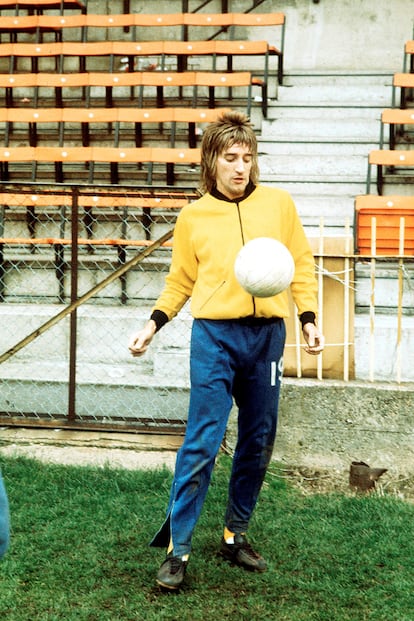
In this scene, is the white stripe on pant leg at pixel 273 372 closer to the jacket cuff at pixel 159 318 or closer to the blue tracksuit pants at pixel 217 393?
the blue tracksuit pants at pixel 217 393

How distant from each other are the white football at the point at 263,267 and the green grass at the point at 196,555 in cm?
123

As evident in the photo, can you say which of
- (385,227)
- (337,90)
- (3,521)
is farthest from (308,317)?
(337,90)

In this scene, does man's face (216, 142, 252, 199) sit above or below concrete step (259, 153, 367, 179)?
below

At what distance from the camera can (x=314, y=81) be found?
1070cm

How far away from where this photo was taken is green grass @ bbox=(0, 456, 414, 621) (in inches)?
125

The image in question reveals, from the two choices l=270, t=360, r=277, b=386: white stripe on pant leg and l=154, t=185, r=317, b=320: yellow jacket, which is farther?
l=270, t=360, r=277, b=386: white stripe on pant leg


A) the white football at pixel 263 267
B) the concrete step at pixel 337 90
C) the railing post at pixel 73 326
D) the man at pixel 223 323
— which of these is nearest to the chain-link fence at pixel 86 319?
the railing post at pixel 73 326

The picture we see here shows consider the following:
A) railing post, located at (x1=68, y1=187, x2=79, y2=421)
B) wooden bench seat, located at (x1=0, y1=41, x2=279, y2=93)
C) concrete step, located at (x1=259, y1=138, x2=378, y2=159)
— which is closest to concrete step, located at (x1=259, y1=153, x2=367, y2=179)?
concrete step, located at (x1=259, y1=138, x2=378, y2=159)

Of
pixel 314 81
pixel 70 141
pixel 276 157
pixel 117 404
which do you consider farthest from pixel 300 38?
pixel 117 404

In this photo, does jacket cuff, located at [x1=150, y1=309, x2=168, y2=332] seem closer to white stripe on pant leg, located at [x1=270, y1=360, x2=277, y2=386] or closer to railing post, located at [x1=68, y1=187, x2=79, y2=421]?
white stripe on pant leg, located at [x1=270, y1=360, x2=277, y2=386]

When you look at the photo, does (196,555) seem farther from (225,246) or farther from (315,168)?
(315,168)

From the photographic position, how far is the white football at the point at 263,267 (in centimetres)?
306

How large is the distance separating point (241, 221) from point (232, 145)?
0.31 metres

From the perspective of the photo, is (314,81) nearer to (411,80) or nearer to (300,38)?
(300,38)
